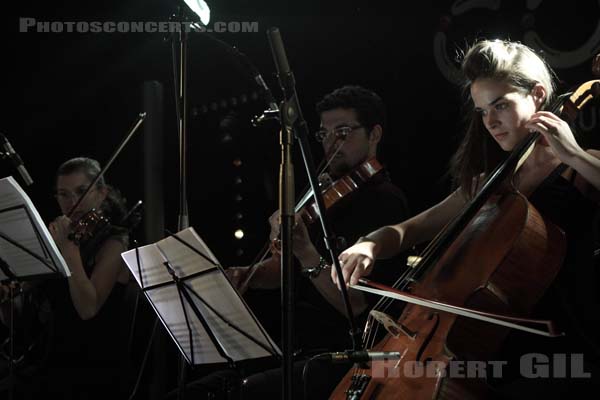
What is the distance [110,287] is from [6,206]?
776 millimetres

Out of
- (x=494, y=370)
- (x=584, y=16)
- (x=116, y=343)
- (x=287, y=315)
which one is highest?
(x=584, y=16)

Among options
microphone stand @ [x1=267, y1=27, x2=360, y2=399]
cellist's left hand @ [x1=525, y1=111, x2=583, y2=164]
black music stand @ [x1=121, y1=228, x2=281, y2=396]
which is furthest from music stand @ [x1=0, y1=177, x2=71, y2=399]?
cellist's left hand @ [x1=525, y1=111, x2=583, y2=164]

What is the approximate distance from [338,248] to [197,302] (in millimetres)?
477

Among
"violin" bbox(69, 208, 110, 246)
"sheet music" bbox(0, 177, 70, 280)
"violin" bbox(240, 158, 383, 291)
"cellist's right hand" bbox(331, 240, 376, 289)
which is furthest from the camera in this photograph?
"violin" bbox(69, 208, 110, 246)

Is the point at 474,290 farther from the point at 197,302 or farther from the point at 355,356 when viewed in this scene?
the point at 197,302

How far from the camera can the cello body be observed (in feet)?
4.94

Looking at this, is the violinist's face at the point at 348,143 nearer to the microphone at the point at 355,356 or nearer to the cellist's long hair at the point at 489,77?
the cellist's long hair at the point at 489,77

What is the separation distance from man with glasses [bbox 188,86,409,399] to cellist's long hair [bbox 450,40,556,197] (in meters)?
0.48

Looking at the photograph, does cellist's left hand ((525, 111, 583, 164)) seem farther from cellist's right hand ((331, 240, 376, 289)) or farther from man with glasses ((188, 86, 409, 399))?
man with glasses ((188, 86, 409, 399))

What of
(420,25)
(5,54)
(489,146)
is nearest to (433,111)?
(420,25)

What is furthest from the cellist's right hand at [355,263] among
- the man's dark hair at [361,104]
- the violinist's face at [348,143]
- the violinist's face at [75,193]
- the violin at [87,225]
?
the violinist's face at [75,193]

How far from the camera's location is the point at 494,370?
5.14 feet

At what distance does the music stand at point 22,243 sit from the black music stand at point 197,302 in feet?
1.40

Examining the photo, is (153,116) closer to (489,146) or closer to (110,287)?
(110,287)
